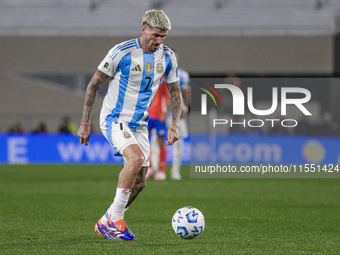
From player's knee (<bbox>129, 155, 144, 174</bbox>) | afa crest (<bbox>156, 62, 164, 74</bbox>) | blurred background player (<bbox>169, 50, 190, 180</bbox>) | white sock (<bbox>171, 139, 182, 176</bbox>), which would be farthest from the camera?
white sock (<bbox>171, 139, 182, 176</bbox>)

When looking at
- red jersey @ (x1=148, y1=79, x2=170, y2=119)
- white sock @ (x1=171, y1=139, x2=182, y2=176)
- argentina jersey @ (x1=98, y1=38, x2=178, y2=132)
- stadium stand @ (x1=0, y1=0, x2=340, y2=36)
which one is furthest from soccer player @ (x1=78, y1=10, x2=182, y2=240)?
stadium stand @ (x1=0, y1=0, x2=340, y2=36)

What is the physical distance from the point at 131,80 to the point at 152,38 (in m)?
0.45

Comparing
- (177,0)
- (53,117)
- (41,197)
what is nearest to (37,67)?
(53,117)

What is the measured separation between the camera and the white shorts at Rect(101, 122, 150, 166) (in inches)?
249

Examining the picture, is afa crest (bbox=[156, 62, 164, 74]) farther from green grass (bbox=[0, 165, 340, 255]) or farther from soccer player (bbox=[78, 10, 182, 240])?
green grass (bbox=[0, 165, 340, 255])

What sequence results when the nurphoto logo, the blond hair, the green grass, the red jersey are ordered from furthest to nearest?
the nurphoto logo
the red jersey
the blond hair
the green grass

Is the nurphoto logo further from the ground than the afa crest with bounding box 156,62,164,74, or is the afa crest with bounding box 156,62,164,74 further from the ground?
the nurphoto logo

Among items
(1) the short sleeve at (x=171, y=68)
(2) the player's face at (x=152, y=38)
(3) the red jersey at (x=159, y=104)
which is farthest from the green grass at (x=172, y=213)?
(2) the player's face at (x=152, y=38)

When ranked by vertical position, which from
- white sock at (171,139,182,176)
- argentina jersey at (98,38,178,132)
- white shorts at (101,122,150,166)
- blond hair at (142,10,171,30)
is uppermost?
blond hair at (142,10,171,30)

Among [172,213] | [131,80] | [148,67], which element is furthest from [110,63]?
[172,213]

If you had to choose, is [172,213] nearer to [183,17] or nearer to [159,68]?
[159,68]

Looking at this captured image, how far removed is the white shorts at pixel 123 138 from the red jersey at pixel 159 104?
659cm

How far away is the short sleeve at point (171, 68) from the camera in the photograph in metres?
6.59

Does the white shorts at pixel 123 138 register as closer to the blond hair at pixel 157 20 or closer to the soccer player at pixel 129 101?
the soccer player at pixel 129 101
